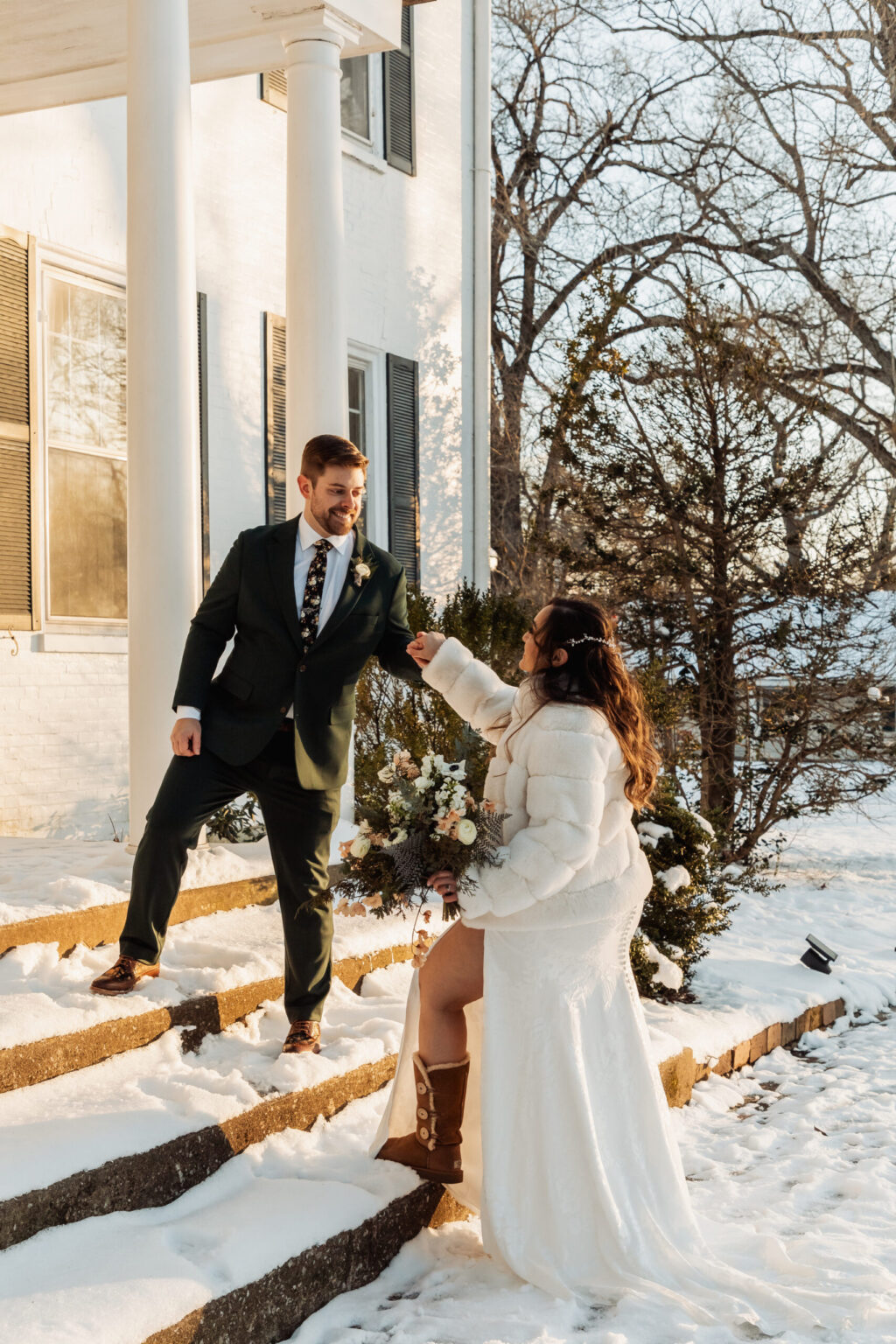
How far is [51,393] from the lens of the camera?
7258 millimetres

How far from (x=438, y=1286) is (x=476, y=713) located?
153cm

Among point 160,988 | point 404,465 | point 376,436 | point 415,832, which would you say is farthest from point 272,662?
point 404,465

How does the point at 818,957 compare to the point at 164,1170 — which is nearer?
the point at 164,1170

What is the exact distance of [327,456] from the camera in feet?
13.0

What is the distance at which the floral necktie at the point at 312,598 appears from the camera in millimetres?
4047

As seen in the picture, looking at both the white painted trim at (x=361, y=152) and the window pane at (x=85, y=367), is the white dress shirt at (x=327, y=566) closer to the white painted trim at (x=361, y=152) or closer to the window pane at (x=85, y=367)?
the window pane at (x=85, y=367)

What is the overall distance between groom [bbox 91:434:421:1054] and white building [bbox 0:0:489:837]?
127 centimetres

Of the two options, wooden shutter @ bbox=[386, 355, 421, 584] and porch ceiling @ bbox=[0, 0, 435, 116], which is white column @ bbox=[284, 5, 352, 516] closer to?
porch ceiling @ bbox=[0, 0, 435, 116]

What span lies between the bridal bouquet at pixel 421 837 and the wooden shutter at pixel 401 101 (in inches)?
307

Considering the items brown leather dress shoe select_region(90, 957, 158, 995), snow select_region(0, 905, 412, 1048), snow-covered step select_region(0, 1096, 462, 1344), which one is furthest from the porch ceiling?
snow-covered step select_region(0, 1096, 462, 1344)

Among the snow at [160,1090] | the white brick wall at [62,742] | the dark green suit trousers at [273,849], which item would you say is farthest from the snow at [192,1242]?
the white brick wall at [62,742]

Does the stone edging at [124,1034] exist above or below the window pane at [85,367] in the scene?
below

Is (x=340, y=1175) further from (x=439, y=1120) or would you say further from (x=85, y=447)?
(x=85, y=447)

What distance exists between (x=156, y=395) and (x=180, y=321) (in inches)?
12.8
